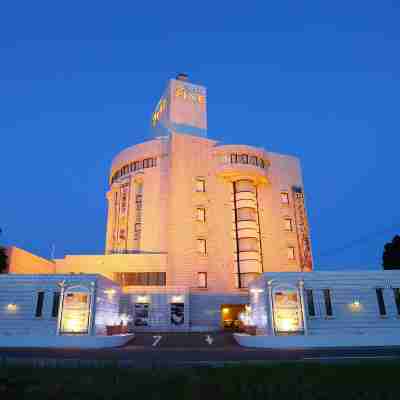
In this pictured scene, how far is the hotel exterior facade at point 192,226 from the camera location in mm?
44312

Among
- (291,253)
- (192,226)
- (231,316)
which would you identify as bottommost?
(231,316)

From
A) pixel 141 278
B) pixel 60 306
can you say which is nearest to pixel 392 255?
pixel 141 278

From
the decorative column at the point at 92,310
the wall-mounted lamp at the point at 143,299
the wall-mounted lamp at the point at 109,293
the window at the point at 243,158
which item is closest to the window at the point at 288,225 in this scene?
the window at the point at 243,158

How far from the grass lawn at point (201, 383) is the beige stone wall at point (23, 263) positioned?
3083 cm

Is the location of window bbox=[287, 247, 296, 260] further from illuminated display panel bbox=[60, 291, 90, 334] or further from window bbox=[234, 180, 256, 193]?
illuminated display panel bbox=[60, 291, 90, 334]

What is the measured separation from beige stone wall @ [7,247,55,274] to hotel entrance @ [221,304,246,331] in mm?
→ 23973

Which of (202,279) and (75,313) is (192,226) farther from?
(75,313)

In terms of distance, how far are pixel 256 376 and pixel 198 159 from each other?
42.1 metres

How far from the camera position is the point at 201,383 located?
10711 millimetres

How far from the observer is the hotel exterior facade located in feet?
145

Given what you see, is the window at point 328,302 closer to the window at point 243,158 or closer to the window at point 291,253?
the window at point 291,253

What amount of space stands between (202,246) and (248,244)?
6.37 metres

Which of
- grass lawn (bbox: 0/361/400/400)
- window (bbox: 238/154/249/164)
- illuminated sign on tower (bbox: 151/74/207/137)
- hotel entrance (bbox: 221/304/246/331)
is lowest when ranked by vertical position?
grass lawn (bbox: 0/361/400/400)

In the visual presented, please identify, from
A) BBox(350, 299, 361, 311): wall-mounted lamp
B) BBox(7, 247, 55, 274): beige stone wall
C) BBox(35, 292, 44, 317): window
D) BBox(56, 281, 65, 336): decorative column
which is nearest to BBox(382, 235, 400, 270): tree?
BBox(350, 299, 361, 311): wall-mounted lamp
